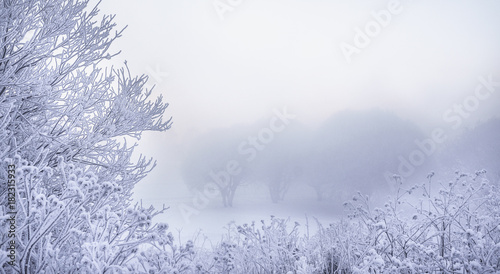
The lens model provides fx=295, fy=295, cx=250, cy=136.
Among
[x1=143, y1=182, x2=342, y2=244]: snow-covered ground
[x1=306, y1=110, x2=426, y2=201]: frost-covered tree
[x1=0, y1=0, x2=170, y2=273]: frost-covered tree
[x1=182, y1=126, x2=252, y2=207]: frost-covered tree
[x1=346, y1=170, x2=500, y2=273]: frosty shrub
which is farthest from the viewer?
[x1=182, y1=126, x2=252, y2=207]: frost-covered tree

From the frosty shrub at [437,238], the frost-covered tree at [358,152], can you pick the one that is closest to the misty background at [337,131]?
the frost-covered tree at [358,152]

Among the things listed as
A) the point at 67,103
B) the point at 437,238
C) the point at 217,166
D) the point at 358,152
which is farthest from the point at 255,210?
the point at 67,103

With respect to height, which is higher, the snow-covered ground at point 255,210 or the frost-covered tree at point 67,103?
the frost-covered tree at point 67,103

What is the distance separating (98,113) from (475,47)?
3761 centimetres

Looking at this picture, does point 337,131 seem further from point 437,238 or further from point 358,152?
point 437,238

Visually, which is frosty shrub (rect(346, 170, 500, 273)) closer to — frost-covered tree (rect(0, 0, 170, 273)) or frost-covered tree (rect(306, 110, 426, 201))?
frost-covered tree (rect(0, 0, 170, 273))

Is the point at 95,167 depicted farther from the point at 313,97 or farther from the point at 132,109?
the point at 313,97

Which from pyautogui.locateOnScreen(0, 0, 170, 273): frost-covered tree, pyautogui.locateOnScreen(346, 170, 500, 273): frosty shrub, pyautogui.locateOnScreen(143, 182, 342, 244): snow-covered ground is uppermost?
pyautogui.locateOnScreen(0, 0, 170, 273): frost-covered tree

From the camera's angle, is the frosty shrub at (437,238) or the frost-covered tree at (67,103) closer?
the frosty shrub at (437,238)

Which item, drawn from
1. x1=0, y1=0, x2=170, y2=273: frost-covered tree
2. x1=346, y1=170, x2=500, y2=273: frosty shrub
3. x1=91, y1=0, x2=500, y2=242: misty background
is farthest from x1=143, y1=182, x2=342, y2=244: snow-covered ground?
x1=346, y1=170, x2=500, y2=273: frosty shrub

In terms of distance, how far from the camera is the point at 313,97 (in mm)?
41719

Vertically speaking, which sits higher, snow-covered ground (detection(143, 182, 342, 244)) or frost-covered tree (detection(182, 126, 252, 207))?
frost-covered tree (detection(182, 126, 252, 207))

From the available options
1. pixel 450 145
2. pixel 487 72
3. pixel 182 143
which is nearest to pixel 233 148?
pixel 182 143

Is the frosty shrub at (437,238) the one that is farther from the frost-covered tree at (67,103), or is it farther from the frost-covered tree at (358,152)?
the frost-covered tree at (358,152)
